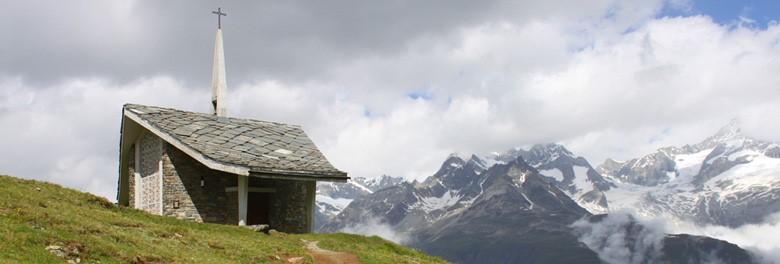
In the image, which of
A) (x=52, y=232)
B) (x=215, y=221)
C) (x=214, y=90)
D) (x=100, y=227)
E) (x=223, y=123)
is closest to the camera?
(x=52, y=232)

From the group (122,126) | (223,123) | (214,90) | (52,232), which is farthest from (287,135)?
(52,232)

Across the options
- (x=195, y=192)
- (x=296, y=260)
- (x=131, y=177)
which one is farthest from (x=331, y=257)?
(x=131, y=177)

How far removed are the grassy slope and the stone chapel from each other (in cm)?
390

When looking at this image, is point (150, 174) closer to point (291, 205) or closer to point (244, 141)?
point (244, 141)

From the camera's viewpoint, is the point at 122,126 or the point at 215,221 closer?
the point at 215,221

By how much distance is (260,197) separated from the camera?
40.2 m

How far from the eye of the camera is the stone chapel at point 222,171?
36.7 m

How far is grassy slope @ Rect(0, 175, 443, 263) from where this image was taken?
878 inches

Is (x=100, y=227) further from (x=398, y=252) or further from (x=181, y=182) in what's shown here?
(x=398, y=252)

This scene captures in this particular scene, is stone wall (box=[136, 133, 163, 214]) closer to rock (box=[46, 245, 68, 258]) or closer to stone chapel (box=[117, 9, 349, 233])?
stone chapel (box=[117, 9, 349, 233])

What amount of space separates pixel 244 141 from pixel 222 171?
7.22 ft

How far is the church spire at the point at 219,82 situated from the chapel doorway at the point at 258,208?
7535 millimetres

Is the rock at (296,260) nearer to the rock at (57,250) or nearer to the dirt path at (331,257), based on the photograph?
the dirt path at (331,257)

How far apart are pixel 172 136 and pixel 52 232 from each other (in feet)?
46.0
